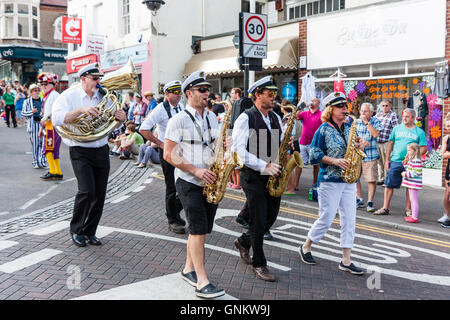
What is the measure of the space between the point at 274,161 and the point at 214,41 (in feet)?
48.1

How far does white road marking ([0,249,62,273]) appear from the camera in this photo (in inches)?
196

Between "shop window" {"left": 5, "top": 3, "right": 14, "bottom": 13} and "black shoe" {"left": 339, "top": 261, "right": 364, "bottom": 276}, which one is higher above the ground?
"shop window" {"left": 5, "top": 3, "right": 14, "bottom": 13}

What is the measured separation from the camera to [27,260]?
523 centimetres

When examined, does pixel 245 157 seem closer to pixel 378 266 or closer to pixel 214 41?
pixel 378 266

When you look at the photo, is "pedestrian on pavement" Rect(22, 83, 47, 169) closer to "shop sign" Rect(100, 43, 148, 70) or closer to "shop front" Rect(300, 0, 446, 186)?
"shop front" Rect(300, 0, 446, 186)

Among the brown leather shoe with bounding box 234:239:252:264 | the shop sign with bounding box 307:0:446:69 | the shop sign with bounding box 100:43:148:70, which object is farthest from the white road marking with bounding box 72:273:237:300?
the shop sign with bounding box 100:43:148:70

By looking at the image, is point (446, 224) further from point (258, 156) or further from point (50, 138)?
point (50, 138)

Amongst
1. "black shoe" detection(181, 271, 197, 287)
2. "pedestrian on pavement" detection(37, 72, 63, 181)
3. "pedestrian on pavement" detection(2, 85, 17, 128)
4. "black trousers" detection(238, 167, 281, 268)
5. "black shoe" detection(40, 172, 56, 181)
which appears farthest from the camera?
"pedestrian on pavement" detection(2, 85, 17, 128)

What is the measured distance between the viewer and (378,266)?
5523 mm

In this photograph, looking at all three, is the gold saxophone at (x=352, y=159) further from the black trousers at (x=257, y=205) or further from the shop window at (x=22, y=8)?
the shop window at (x=22, y=8)

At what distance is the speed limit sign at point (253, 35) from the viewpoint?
31.0 feet

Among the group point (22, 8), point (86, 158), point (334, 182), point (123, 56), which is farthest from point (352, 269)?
point (22, 8)

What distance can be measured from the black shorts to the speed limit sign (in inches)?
222

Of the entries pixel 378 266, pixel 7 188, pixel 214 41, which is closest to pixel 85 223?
pixel 378 266
